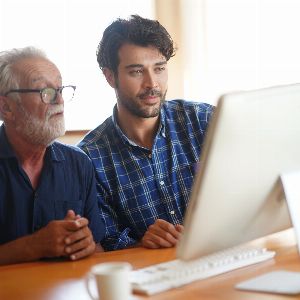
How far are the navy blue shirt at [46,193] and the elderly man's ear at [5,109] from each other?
0.15 ft

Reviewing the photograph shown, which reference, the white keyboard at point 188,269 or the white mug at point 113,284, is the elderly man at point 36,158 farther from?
the white mug at point 113,284

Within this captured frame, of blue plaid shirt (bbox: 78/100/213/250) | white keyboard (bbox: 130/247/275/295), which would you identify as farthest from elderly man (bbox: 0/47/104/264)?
white keyboard (bbox: 130/247/275/295)

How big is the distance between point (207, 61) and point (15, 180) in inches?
65.5

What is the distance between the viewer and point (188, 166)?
2.10 meters

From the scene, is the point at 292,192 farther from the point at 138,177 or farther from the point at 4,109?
the point at 4,109

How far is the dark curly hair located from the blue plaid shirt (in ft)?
0.98

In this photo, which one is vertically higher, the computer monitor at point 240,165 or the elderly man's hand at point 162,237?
the computer monitor at point 240,165

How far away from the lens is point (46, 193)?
5.91 ft

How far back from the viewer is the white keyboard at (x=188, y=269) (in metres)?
1.14

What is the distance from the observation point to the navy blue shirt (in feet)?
5.82

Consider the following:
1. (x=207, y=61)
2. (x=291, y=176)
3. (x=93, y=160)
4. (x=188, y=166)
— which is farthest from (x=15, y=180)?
(x=207, y=61)

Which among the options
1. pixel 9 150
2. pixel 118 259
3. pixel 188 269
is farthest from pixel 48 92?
pixel 188 269

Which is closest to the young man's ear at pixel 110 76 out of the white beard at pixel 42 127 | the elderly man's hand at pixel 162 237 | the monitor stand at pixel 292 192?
the white beard at pixel 42 127

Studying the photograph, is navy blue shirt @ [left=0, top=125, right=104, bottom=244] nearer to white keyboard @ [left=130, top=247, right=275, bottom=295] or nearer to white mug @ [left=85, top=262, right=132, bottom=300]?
white keyboard @ [left=130, top=247, right=275, bottom=295]
